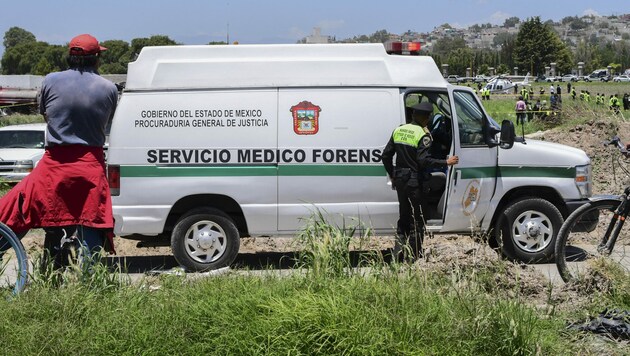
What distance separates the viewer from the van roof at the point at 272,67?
8.73m

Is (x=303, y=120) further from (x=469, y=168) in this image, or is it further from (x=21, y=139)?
(x=21, y=139)

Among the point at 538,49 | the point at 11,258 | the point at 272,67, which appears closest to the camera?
the point at 11,258

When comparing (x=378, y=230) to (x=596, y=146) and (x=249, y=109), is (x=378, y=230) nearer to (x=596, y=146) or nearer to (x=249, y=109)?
(x=249, y=109)

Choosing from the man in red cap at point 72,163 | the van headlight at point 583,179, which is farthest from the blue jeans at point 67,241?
the van headlight at point 583,179

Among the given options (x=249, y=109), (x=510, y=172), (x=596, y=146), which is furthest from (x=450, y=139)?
(x=596, y=146)

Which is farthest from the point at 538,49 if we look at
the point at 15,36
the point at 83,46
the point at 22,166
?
the point at 83,46

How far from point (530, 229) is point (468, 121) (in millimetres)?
1358

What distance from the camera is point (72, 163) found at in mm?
5699

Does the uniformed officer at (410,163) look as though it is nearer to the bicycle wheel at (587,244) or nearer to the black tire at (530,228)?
the black tire at (530,228)

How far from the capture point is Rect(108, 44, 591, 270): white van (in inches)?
342

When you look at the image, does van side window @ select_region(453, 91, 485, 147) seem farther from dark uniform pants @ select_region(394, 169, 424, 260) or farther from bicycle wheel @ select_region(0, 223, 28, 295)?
bicycle wheel @ select_region(0, 223, 28, 295)

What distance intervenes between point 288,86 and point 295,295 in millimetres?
3998

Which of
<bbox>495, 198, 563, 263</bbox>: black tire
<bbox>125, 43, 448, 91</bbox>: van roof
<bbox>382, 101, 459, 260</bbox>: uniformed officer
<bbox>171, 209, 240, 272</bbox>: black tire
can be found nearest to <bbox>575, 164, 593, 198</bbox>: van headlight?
<bbox>495, 198, 563, 263</bbox>: black tire

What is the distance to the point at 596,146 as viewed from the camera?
1712 centimetres
